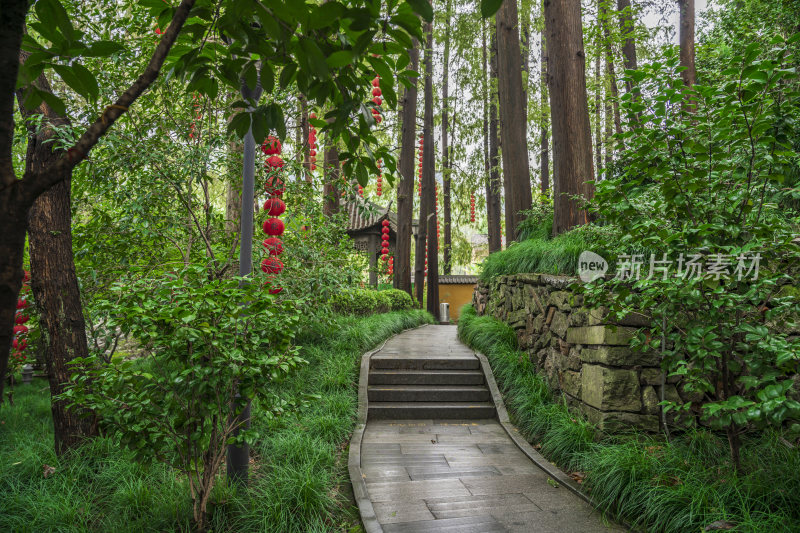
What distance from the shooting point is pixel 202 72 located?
1341 mm

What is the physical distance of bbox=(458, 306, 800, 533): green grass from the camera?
2.55 m

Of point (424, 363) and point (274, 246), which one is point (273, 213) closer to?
point (274, 246)

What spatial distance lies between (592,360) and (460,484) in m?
1.59

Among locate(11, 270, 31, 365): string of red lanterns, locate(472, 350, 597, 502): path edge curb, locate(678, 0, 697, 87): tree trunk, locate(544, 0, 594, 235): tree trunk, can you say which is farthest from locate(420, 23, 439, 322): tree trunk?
locate(11, 270, 31, 365): string of red lanterns

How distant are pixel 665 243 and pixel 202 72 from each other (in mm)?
2756

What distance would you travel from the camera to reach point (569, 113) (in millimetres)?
5965

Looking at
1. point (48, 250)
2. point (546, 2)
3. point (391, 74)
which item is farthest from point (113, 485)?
point (546, 2)

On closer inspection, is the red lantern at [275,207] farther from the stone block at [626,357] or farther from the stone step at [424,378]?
the stone block at [626,357]

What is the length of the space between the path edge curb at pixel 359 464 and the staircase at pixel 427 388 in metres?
0.13

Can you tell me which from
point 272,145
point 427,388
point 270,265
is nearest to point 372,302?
point 427,388

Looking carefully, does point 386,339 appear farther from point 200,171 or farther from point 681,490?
→ point 681,490

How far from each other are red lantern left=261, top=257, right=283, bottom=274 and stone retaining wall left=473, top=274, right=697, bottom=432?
268cm

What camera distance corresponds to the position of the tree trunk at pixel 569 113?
595cm

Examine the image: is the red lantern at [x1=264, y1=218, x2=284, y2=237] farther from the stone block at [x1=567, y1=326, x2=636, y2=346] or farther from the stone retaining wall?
the stone block at [x1=567, y1=326, x2=636, y2=346]
